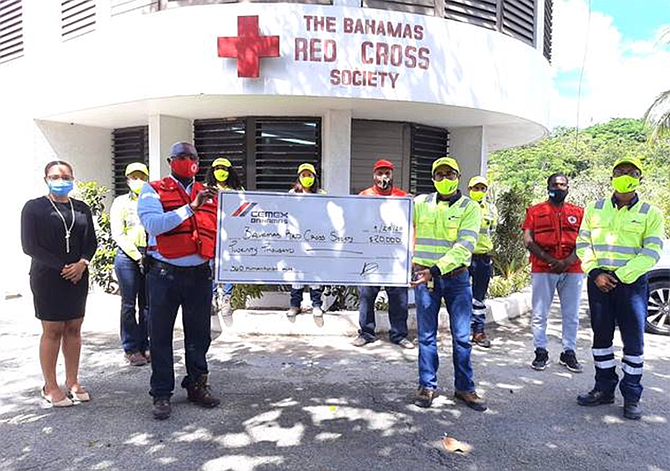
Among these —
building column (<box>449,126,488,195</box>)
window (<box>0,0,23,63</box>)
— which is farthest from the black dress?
window (<box>0,0,23,63</box>)

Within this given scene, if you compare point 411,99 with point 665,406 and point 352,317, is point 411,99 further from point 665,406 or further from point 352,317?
point 665,406

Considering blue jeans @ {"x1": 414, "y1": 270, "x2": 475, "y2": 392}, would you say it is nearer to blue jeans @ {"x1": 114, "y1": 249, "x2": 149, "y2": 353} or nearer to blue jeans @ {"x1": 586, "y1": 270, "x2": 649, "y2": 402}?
blue jeans @ {"x1": 586, "y1": 270, "x2": 649, "y2": 402}

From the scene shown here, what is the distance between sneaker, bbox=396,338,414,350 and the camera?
587cm

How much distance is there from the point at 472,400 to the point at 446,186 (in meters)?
1.77

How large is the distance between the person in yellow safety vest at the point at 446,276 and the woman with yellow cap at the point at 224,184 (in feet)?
6.60

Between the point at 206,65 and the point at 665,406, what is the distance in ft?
20.6

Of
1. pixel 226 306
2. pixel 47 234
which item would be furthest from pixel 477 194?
pixel 47 234

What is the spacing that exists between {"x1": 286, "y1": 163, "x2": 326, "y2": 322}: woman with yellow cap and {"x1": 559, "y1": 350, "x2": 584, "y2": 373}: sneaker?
277 cm

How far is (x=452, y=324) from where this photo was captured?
425 centimetres

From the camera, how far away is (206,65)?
22.1 ft

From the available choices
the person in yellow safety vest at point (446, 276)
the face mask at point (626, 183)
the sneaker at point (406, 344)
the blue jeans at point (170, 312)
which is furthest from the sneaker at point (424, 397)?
the face mask at point (626, 183)

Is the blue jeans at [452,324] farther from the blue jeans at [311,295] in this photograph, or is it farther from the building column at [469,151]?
the building column at [469,151]

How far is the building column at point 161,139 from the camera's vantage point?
834 centimetres

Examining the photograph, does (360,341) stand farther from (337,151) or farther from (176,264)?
(337,151)
